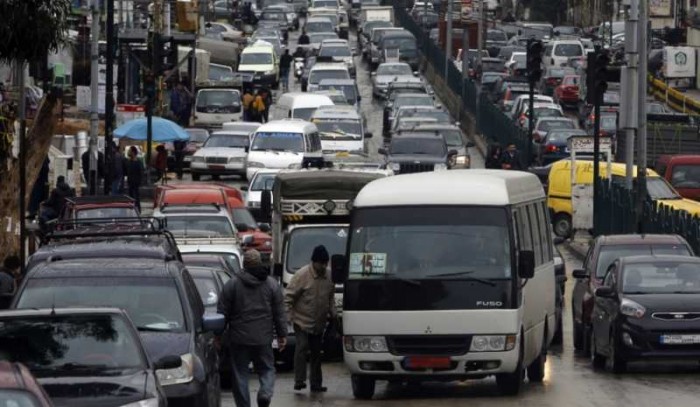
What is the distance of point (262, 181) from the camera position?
4538 centimetres

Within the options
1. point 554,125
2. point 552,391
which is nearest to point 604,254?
point 552,391

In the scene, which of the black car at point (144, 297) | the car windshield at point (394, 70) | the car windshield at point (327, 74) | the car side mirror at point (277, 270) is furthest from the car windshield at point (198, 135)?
the black car at point (144, 297)

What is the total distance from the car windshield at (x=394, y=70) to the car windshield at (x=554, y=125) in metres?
21.7

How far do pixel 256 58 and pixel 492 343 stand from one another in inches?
2646

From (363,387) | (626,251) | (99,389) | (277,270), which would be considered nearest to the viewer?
(99,389)

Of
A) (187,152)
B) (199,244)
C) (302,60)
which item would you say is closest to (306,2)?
(302,60)

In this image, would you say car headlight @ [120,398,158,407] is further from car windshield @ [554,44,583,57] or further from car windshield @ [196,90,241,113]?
car windshield @ [554,44,583,57]

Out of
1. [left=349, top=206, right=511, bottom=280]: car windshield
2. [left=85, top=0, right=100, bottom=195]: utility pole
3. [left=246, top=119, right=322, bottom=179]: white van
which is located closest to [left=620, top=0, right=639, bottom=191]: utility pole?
[left=85, top=0, right=100, bottom=195]: utility pole

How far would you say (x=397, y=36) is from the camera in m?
94.9

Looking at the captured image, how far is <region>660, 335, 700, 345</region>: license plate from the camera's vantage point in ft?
76.5

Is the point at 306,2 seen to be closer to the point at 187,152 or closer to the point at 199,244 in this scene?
the point at 187,152

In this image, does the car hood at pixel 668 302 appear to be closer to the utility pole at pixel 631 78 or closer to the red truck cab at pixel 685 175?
the utility pole at pixel 631 78

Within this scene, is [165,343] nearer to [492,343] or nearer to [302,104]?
[492,343]

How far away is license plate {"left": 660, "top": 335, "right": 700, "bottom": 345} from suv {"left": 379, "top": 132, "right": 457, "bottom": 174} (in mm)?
28309
